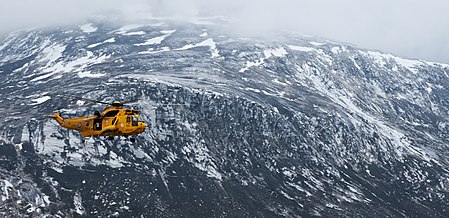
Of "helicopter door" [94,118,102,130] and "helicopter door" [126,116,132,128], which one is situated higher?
"helicopter door" [126,116,132,128]

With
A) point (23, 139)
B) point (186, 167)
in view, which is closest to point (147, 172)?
point (186, 167)

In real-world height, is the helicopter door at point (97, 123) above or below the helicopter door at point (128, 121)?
below

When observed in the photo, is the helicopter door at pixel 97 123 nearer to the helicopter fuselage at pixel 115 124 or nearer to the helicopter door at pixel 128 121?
the helicopter fuselage at pixel 115 124

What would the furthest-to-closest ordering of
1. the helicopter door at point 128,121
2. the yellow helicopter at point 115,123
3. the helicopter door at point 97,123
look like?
the helicopter door at point 97,123 < the helicopter door at point 128,121 < the yellow helicopter at point 115,123

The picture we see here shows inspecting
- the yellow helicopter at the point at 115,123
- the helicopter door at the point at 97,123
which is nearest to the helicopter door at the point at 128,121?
the yellow helicopter at the point at 115,123

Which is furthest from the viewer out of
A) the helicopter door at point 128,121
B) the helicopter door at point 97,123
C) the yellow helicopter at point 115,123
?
the helicopter door at point 97,123

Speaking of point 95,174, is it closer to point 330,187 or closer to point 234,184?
point 234,184

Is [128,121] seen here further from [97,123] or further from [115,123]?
[97,123]

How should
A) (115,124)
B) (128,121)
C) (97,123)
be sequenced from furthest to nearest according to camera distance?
(97,123) < (128,121) < (115,124)

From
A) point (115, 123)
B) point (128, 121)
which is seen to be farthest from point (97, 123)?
point (128, 121)

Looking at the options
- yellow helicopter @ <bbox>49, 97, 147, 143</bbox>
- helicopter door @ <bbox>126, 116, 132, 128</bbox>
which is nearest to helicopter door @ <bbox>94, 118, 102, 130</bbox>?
yellow helicopter @ <bbox>49, 97, 147, 143</bbox>

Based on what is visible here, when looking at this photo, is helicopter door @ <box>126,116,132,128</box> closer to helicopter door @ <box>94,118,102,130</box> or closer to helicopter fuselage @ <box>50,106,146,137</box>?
helicopter fuselage @ <box>50,106,146,137</box>
